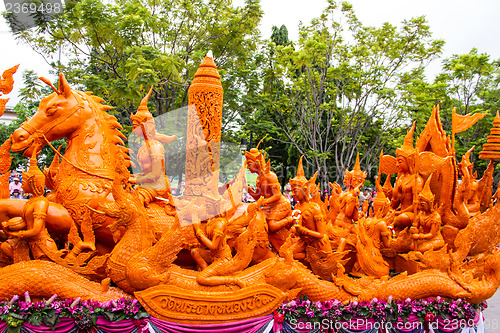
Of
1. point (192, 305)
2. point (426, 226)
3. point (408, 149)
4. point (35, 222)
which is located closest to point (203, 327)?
point (192, 305)

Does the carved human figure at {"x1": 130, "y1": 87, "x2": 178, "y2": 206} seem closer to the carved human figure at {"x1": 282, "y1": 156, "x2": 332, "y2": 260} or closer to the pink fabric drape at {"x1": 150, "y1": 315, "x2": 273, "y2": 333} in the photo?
Result: the pink fabric drape at {"x1": 150, "y1": 315, "x2": 273, "y2": 333}

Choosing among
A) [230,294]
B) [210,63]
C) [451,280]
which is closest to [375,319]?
[451,280]

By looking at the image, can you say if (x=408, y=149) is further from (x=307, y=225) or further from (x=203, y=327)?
(x=203, y=327)

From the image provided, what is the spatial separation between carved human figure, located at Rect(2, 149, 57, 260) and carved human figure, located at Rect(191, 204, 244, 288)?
1.21 metres

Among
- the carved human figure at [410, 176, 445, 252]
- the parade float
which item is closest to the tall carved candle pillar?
the parade float

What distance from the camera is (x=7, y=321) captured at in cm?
272

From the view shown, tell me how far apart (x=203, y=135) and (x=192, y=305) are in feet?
4.90

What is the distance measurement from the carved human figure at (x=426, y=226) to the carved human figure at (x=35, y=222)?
352 cm

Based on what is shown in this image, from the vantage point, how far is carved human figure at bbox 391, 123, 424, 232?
4.25 m

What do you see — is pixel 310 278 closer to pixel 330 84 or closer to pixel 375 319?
pixel 375 319

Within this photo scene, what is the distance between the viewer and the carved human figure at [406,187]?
4.25 meters

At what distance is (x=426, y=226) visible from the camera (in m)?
4.07

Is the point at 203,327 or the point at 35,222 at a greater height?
the point at 35,222

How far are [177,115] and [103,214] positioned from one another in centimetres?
409
